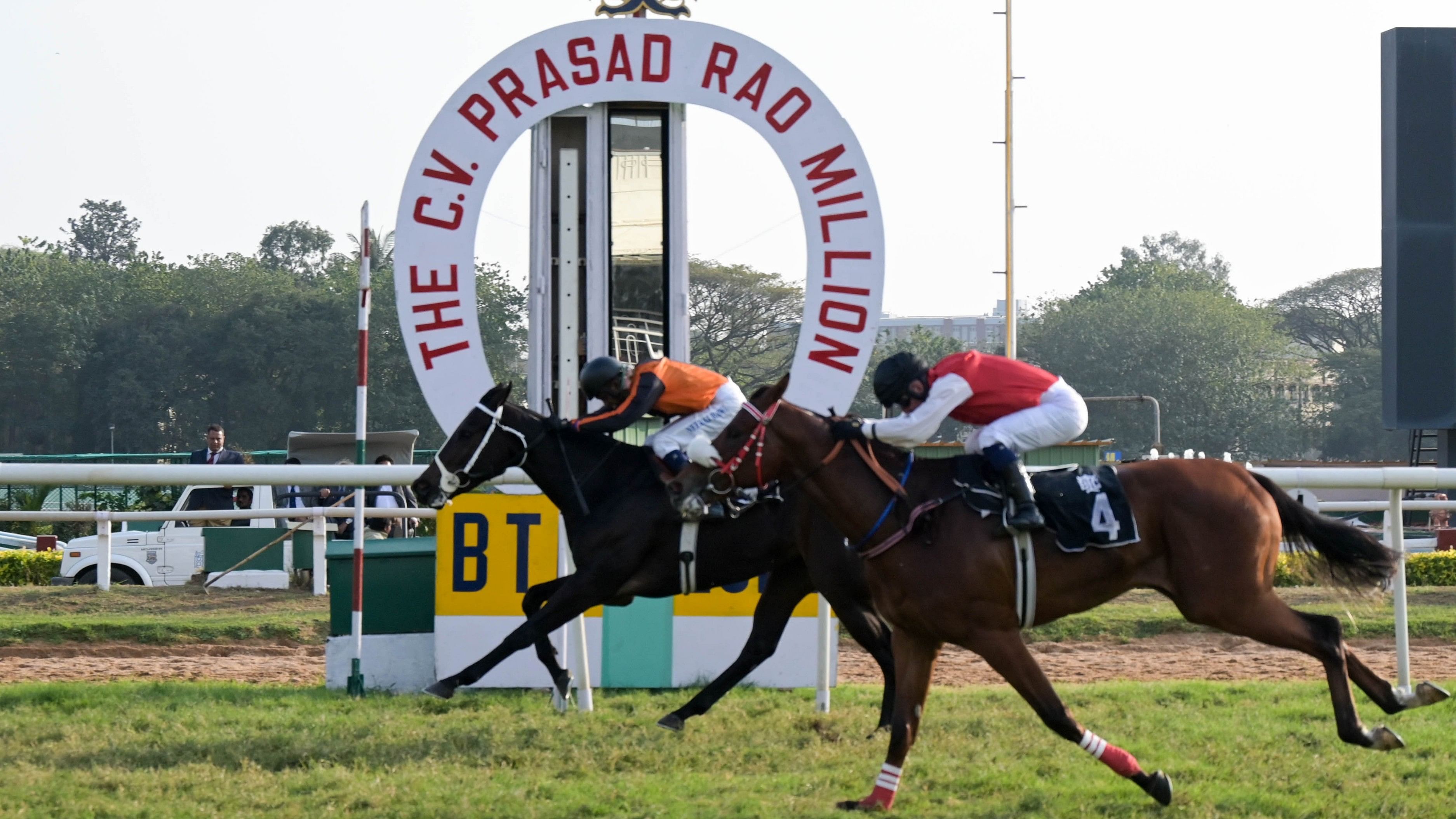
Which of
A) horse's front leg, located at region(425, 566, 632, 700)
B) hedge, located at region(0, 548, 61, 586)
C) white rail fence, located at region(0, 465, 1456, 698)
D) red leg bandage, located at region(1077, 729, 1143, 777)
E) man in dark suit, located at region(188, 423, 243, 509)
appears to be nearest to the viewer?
red leg bandage, located at region(1077, 729, 1143, 777)

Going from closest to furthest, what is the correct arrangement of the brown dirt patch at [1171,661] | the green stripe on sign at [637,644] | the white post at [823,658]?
1. the white post at [823,658]
2. the green stripe on sign at [637,644]
3. the brown dirt patch at [1171,661]

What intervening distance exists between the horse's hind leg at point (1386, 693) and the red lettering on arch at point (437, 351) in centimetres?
407

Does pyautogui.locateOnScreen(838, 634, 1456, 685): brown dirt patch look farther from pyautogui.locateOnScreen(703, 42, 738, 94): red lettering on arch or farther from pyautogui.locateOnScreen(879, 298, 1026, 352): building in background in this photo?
pyautogui.locateOnScreen(879, 298, 1026, 352): building in background

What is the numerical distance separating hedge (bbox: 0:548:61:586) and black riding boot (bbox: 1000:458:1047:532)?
41.0 feet

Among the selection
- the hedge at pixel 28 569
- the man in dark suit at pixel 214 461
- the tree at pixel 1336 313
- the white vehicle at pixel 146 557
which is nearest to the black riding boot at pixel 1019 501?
the man in dark suit at pixel 214 461

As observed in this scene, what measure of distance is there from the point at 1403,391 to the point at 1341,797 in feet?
42.0

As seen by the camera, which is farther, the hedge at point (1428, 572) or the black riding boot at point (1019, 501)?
the hedge at point (1428, 572)

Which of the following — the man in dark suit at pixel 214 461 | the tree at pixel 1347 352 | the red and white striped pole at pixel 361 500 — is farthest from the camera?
the tree at pixel 1347 352

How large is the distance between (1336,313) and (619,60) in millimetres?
64994

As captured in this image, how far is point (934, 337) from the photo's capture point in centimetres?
4875

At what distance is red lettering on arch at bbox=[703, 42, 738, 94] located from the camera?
23.5 feet

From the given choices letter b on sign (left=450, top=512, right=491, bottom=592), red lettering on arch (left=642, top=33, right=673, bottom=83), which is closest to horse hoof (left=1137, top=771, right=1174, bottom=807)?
letter b on sign (left=450, top=512, right=491, bottom=592)

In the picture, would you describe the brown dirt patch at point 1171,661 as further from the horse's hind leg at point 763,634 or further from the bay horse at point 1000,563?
the bay horse at point 1000,563

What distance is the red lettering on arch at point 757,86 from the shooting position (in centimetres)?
712
